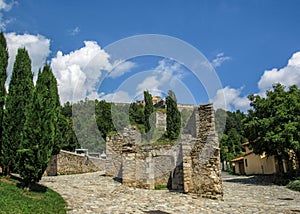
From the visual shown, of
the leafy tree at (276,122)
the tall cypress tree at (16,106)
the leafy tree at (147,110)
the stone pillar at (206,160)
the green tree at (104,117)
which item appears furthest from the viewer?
the green tree at (104,117)

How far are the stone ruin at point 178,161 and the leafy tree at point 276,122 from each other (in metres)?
6.54

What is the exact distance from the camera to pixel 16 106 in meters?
11.8

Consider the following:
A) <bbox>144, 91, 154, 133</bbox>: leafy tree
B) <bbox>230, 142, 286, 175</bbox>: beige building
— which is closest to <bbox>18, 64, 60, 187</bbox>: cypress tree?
<bbox>144, 91, 154, 133</bbox>: leafy tree

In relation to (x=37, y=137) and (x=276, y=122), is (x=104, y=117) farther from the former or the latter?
(x=37, y=137)

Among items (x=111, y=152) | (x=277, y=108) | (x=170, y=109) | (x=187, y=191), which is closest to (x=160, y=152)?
(x=187, y=191)

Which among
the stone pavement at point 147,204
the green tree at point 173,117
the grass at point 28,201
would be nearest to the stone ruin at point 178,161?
the stone pavement at point 147,204

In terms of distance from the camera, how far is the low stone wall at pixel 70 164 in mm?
18356

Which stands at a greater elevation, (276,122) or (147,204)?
(276,122)

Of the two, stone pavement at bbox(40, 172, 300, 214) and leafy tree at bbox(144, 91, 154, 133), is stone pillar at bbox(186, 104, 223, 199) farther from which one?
leafy tree at bbox(144, 91, 154, 133)

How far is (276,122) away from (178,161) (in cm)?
819

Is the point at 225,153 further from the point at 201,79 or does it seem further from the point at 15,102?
the point at 15,102

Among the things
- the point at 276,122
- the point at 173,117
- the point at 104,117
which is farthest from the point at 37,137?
the point at 173,117

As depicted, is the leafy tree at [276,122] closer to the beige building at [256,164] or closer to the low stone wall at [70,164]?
the beige building at [256,164]

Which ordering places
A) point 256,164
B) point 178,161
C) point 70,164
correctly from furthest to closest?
point 256,164, point 70,164, point 178,161
